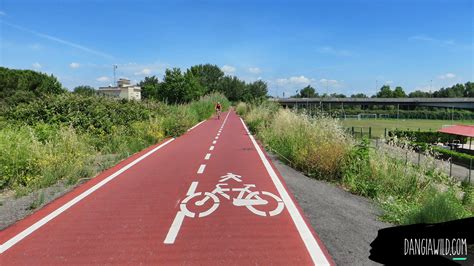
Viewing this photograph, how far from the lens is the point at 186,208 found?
241 inches

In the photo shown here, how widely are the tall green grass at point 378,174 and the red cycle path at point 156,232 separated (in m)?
1.74

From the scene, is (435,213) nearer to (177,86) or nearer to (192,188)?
(192,188)

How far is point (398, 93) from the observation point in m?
167

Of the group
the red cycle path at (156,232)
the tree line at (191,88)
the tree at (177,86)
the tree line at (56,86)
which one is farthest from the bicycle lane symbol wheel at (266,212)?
the tree at (177,86)

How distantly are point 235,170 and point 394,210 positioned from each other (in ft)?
14.9

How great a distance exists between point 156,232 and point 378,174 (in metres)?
5.71

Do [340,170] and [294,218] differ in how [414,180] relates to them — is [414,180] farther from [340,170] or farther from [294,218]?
[294,218]

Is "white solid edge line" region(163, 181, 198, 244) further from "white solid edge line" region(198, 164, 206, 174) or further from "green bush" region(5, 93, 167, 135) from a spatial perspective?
"green bush" region(5, 93, 167, 135)

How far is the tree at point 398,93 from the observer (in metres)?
166

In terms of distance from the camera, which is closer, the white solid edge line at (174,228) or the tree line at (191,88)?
the white solid edge line at (174,228)

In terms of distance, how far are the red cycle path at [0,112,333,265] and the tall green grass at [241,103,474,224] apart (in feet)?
5.72

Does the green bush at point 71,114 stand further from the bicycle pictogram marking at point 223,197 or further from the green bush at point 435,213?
the green bush at point 435,213

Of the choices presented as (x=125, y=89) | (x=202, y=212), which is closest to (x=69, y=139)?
(x=202, y=212)

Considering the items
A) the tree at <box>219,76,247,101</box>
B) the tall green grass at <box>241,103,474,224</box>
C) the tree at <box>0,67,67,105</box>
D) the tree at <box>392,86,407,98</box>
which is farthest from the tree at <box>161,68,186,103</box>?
the tree at <box>392,86,407,98</box>
